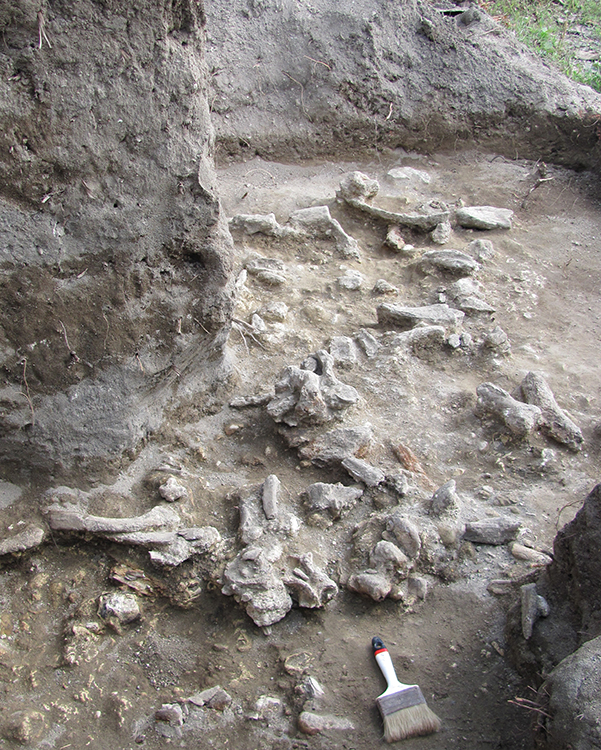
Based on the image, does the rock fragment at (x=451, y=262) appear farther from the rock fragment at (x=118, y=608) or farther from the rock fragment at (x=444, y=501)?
the rock fragment at (x=118, y=608)

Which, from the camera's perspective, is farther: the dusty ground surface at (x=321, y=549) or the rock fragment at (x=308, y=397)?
the rock fragment at (x=308, y=397)

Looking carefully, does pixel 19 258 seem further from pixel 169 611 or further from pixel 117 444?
pixel 169 611

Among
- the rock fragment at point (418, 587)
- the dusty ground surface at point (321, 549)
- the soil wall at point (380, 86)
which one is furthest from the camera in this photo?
the soil wall at point (380, 86)

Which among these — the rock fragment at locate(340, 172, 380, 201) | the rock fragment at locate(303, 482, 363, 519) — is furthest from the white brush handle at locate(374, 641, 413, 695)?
the rock fragment at locate(340, 172, 380, 201)

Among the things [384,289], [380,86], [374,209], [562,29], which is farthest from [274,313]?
[562,29]

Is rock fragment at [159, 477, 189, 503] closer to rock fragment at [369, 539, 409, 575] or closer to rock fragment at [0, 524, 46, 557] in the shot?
rock fragment at [0, 524, 46, 557]

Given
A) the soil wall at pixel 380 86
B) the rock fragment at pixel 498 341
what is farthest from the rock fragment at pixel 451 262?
the soil wall at pixel 380 86

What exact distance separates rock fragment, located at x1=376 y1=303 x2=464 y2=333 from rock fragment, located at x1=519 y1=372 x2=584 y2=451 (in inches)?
23.6

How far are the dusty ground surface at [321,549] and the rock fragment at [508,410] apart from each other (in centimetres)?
6

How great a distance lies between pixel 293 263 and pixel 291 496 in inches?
78.0

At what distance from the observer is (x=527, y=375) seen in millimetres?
3227

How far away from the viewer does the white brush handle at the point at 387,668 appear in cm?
Answer: 194

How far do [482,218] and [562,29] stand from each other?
12.2 feet

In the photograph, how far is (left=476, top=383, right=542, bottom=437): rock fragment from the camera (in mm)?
2922
